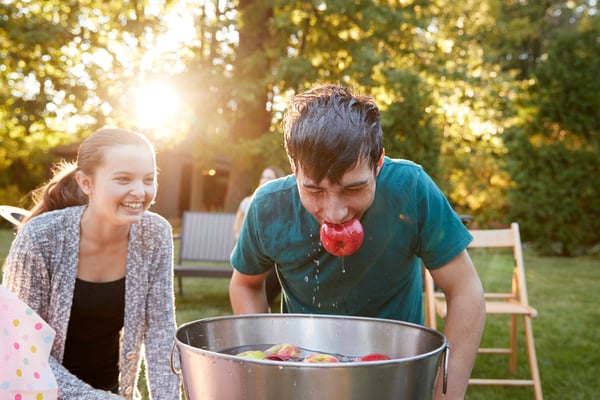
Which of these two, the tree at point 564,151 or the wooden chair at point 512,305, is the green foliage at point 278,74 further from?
the wooden chair at point 512,305

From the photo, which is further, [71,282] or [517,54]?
[517,54]

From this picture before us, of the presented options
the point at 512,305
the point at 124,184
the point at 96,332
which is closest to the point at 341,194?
the point at 124,184

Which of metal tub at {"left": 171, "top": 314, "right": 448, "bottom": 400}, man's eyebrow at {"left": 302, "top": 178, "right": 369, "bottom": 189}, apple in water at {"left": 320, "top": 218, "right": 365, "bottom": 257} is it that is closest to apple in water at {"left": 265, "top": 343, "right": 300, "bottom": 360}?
metal tub at {"left": 171, "top": 314, "right": 448, "bottom": 400}

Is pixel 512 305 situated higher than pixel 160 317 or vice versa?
pixel 160 317

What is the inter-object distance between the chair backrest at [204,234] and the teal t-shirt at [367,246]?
250 inches

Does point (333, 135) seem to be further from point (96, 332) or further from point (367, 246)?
point (96, 332)

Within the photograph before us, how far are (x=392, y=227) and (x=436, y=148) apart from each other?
9.90m

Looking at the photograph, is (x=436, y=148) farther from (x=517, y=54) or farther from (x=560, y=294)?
(x=517, y=54)

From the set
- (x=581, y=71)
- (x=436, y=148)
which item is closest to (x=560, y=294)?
(x=436, y=148)

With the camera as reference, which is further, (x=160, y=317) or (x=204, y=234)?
(x=204, y=234)

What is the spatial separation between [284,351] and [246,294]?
495mm

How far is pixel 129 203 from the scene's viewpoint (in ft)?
7.14

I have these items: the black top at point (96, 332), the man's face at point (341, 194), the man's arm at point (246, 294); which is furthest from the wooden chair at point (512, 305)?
the man's face at point (341, 194)

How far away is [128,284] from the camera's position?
2.22 metres
